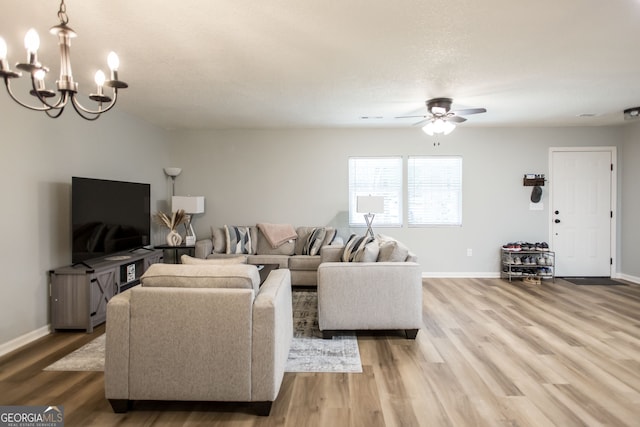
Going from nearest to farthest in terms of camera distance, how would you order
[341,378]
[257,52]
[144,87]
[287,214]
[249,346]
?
[249,346] → [341,378] → [257,52] → [144,87] → [287,214]

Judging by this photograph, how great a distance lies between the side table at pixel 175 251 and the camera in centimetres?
550

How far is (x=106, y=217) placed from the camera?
4.09 m

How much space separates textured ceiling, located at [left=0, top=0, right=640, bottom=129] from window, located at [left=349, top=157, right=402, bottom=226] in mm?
1407

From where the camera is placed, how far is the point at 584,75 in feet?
11.9

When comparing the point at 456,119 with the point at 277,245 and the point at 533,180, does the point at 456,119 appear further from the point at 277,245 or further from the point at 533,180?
the point at 277,245

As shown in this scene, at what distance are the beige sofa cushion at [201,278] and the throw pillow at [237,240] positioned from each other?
3357mm

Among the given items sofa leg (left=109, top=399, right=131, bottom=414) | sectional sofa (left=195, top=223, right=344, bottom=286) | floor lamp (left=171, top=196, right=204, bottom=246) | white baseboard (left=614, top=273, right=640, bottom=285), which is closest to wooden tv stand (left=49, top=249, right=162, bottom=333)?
sofa leg (left=109, top=399, right=131, bottom=414)

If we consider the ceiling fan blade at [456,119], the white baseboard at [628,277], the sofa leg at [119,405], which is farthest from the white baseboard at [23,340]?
the white baseboard at [628,277]

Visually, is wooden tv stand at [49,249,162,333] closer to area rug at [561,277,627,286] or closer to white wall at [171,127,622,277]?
white wall at [171,127,622,277]

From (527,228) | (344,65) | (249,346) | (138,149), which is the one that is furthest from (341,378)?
(527,228)

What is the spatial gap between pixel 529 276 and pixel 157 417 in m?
5.67

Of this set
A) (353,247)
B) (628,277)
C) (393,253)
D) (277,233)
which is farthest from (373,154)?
(628,277)

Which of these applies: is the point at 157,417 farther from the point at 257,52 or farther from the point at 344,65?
the point at 344,65

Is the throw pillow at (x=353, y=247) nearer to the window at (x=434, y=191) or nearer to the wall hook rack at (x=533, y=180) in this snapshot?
the window at (x=434, y=191)
